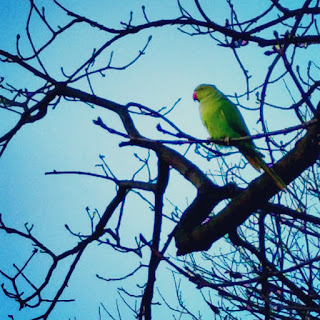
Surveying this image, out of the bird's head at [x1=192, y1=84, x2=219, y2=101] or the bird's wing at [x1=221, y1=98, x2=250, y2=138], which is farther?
the bird's head at [x1=192, y1=84, x2=219, y2=101]

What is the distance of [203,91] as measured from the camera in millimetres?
5195

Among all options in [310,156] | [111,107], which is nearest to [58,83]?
[111,107]

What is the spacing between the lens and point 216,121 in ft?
14.1

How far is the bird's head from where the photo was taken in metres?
5.10

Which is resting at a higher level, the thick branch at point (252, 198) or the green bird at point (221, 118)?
the green bird at point (221, 118)

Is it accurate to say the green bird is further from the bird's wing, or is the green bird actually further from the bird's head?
the bird's head

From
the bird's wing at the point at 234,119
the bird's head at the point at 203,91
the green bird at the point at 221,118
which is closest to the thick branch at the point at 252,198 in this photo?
the green bird at the point at 221,118

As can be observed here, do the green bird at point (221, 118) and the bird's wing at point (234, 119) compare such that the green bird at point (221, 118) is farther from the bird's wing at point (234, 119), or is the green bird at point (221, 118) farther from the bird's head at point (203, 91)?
the bird's head at point (203, 91)

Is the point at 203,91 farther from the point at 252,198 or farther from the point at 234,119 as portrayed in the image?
the point at 252,198

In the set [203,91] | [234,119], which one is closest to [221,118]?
[234,119]

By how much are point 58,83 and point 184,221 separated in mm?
1362

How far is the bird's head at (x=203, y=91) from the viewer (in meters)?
5.10

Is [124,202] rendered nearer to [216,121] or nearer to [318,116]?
[318,116]

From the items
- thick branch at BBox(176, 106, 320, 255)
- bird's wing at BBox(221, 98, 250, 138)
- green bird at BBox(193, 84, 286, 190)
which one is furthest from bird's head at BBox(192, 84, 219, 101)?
thick branch at BBox(176, 106, 320, 255)
